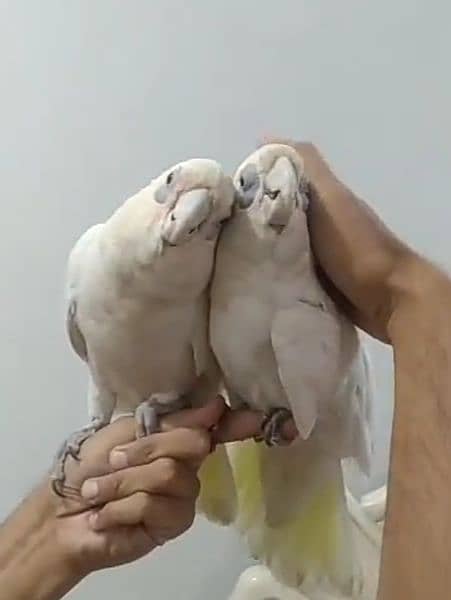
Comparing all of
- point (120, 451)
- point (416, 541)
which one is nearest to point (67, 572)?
point (120, 451)

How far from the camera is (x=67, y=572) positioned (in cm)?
114

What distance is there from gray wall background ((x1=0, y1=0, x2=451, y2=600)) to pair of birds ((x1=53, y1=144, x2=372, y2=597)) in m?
0.51

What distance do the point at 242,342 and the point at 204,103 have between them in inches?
28.4

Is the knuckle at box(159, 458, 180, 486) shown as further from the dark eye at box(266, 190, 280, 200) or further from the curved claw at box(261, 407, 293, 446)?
the dark eye at box(266, 190, 280, 200)

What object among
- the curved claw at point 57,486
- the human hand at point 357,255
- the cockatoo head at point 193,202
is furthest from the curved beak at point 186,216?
the curved claw at point 57,486

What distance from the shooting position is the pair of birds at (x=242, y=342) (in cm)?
94

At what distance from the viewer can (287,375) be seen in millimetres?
980

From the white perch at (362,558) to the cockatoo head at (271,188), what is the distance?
44cm

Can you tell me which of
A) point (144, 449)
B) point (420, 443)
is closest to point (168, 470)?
point (144, 449)

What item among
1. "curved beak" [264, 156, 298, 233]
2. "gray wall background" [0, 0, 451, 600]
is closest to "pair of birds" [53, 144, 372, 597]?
"curved beak" [264, 156, 298, 233]

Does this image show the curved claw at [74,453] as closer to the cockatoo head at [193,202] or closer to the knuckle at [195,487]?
the knuckle at [195,487]

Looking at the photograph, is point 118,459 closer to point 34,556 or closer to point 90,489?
point 90,489

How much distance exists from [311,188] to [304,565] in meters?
0.36

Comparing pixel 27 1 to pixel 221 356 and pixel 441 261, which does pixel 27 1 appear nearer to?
pixel 441 261
